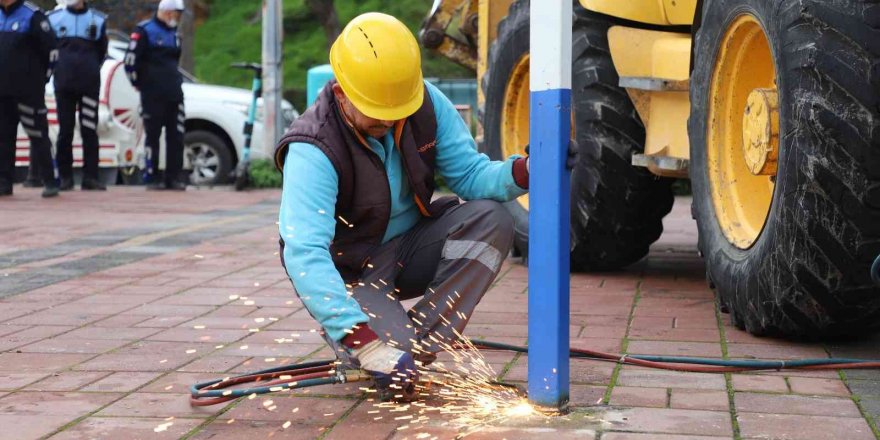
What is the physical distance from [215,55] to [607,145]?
2197cm

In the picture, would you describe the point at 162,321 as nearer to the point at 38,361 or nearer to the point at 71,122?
the point at 38,361

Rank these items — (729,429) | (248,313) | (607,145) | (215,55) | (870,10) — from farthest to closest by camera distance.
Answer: (215,55) → (607,145) → (248,313) → (870,10) → (729,429)

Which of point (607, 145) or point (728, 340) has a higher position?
point (607, 145)

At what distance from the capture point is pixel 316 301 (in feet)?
12.0

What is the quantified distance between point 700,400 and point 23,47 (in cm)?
903

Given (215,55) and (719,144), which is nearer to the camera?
(719,144)

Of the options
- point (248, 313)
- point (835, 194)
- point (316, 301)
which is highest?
point (835, 194)

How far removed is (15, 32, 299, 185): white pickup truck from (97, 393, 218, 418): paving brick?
955cm

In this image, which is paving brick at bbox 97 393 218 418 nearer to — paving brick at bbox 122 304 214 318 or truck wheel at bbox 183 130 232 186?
paving brick at bbox 122 304 214 318

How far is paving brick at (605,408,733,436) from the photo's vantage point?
3.48 m

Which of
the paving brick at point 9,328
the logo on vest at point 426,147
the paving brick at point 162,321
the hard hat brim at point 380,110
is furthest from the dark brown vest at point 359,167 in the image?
the paving brick at point 9,328

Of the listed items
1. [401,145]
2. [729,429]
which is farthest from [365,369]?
[729,429]

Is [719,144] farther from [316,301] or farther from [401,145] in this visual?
[316,301]

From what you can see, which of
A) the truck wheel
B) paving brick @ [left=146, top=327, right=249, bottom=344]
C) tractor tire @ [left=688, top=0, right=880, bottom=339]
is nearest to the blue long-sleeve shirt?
tractor tire @ [left=688, top=0, right=880, bottom=339]
